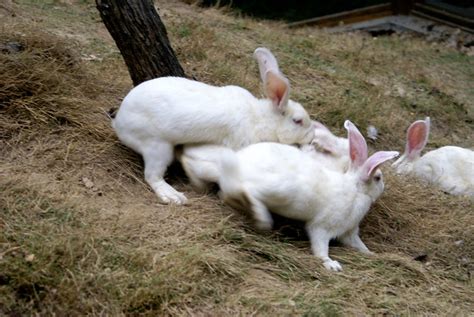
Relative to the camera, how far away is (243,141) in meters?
4.47

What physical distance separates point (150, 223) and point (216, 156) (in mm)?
568

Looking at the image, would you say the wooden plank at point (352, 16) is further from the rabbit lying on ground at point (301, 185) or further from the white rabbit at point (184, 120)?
the rabbit lying on ground at point (301, 185)

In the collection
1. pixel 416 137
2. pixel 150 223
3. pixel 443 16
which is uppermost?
pixel 416 137

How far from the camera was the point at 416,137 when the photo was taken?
18.8 feet

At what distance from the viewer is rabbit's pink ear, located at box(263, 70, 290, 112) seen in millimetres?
4586

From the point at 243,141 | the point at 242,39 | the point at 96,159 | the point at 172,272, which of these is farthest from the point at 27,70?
the point at 242,39

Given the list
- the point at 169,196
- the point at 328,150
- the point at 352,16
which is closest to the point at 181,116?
the point at 169,196

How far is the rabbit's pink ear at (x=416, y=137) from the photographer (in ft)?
18.4

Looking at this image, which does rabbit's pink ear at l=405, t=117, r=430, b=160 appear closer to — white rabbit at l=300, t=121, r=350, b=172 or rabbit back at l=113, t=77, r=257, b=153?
white rabbit at l=300, t=121, r=350, b=172

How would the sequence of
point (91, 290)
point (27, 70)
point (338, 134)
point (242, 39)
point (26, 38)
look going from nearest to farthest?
point (91, 290) → point (27, 70) → point (26, 38) → point (338, 134) → point (242, 39)

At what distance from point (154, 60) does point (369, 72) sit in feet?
11.5

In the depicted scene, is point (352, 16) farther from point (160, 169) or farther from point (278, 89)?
point (160, 169)

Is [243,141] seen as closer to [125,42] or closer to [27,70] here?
[125,42]

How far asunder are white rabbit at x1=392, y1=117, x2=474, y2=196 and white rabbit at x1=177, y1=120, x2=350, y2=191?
107 centimetres
